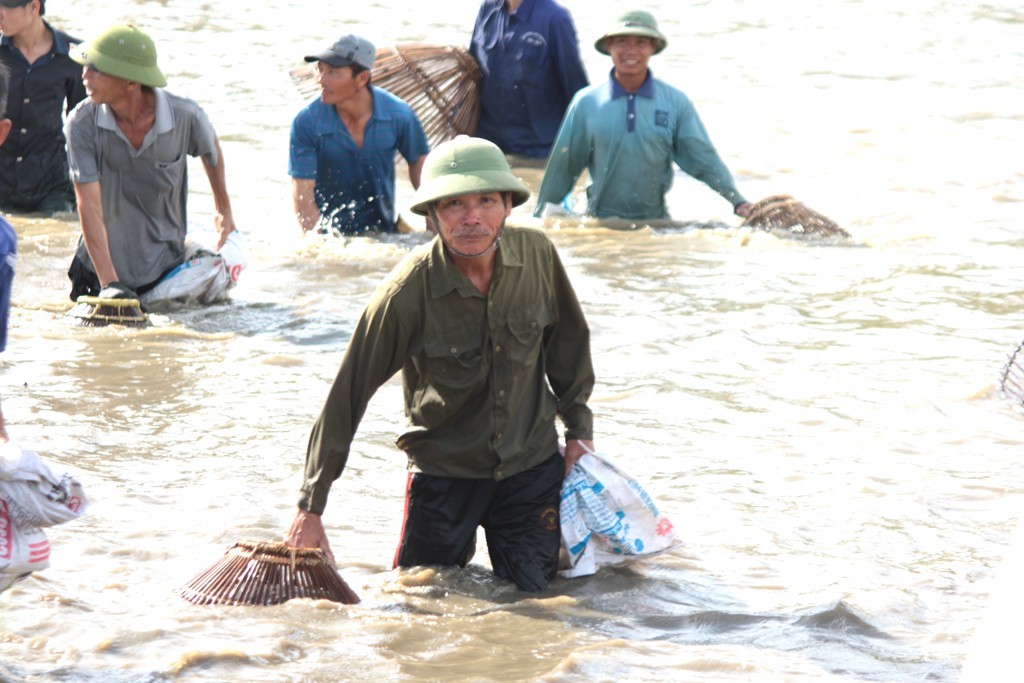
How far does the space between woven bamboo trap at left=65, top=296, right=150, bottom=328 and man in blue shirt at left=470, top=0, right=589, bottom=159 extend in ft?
11.7

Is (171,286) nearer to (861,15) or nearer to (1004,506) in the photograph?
(1004,506)

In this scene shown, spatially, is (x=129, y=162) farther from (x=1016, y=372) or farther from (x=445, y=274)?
(x=1016, y=372)

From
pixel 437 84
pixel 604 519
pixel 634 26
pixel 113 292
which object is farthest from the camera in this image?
pixel 437 84

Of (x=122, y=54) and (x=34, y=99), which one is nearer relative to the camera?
(x=122, y=54)

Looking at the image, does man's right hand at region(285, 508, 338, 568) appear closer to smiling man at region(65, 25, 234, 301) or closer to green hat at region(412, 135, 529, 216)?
green hat at region(412, 135, 529, 216)

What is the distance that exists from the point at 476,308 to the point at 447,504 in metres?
0.56

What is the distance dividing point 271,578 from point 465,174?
115 centimetres

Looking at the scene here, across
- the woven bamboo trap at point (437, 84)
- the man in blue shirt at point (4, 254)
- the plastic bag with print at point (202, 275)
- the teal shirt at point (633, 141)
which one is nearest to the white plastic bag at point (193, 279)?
the plastic bag with print at point (202, 275)

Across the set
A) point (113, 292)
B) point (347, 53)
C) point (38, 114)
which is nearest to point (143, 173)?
point (113, 292)

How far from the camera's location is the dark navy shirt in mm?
8422

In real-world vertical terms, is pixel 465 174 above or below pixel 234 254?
above

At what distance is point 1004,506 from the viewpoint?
5031 millimetres

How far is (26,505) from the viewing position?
128 inches

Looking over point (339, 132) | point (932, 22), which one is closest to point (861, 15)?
point (932, 22)
